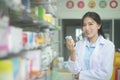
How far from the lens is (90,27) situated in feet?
8.43

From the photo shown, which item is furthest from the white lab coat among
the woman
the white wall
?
the white wall

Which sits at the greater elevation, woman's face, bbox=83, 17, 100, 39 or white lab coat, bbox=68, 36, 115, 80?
woman's face, bbox=83, 17, 100, 39

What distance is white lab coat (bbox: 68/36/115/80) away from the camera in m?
2.49

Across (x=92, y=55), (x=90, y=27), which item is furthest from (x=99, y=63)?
(x=90, y=27)

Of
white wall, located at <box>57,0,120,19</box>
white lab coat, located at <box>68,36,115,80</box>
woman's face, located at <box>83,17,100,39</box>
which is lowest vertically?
white lab coat, located at <box>68,36,115,80</box>

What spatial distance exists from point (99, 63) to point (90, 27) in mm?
358

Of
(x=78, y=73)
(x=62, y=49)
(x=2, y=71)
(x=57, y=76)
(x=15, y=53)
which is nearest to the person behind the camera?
(x=2, y=71)

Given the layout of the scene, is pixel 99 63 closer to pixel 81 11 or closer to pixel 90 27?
pixel 90 27

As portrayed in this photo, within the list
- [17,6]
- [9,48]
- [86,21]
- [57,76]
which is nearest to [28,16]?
[17,6]

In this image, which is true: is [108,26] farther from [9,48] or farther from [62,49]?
[9,48]

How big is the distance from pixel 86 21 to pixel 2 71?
1.71 meters

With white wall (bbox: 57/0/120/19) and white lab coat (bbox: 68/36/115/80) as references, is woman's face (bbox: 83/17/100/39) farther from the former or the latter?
white wall (bbox: 57/0/120/19)

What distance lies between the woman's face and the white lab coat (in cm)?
10

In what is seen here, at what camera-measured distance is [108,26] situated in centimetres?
793
